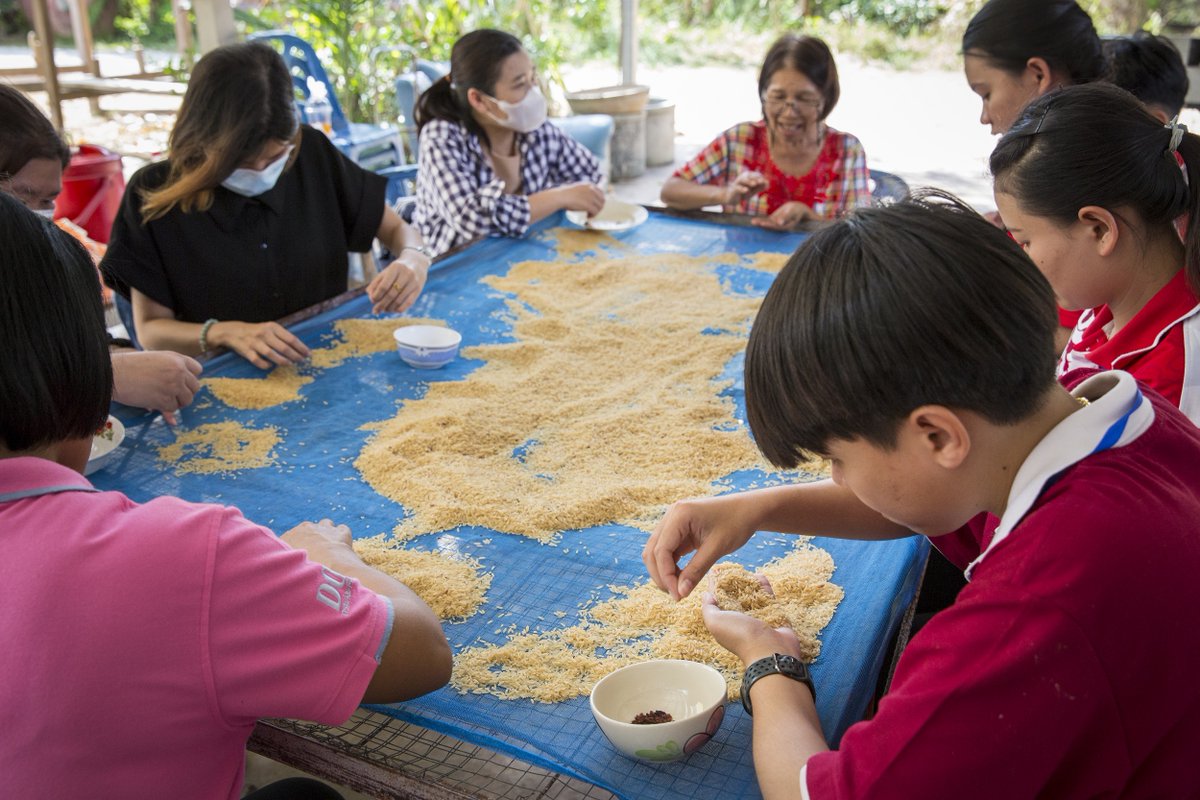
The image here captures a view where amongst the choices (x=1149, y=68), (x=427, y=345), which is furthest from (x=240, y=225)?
(x=1149, y=68)

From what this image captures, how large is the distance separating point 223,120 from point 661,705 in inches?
75.8

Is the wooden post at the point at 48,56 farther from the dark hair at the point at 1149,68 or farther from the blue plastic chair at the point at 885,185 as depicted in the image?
the dark hair at the point at 1149,68

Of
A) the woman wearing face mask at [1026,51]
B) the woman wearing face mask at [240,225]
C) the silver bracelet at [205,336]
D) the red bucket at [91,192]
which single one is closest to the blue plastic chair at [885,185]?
the woman wearing face mask at [1026,51]

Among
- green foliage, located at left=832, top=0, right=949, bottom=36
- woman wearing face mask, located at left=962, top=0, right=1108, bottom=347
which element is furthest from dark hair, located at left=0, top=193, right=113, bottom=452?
green foliage, located at left=832, top=0, right=949, bottom=36

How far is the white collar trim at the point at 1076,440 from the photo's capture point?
0.97 m

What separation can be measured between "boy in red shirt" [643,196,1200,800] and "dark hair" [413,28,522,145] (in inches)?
104

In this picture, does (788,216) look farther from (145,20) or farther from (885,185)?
(145,20)

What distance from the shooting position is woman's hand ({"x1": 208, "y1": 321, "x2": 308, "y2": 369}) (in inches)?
93.1

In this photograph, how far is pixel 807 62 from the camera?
3.50m

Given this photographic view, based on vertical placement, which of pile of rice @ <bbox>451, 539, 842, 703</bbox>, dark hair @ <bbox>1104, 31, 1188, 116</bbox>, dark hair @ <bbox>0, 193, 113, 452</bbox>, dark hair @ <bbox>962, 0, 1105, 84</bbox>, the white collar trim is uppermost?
dark hair @ <bbox>962, 0, 1105, 84</bbox>

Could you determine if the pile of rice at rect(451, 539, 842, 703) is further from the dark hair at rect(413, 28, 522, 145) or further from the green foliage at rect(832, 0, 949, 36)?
the green foliage at rect(832, 0, 949, 36)

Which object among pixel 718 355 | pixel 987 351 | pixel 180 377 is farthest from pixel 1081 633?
pixel 180 377

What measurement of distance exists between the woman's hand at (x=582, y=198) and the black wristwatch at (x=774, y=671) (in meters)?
2.42

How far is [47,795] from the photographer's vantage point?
966 millimetres
